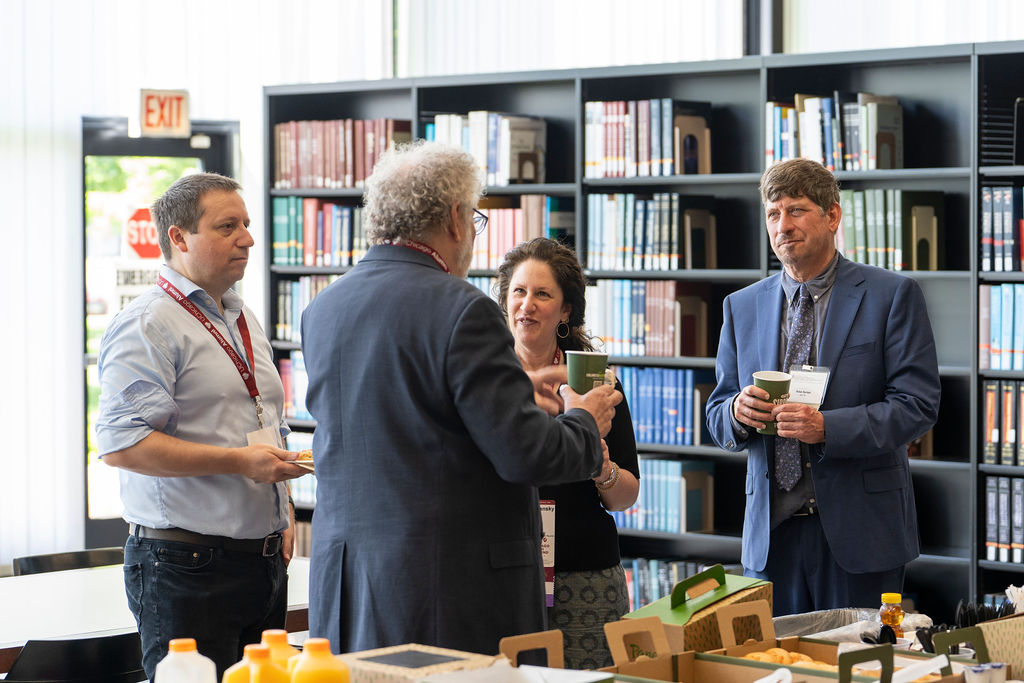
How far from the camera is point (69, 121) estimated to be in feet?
21.3

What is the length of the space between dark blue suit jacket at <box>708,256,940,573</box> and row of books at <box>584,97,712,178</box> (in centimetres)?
181

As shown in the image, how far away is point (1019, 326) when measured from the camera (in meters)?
4.63

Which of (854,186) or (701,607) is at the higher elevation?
(854,186)

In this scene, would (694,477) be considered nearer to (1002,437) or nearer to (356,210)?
(1002,437)

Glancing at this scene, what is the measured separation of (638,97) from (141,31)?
2697 millimetres

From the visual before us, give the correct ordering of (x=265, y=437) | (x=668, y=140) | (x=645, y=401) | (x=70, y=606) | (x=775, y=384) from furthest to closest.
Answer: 1. (x=645, y=401)
2. (x=668, y=140)
3. (x=70, y=606)
4. (x=775, y=384)
5. (x=265, y=437)

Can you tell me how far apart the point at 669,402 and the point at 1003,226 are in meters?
1.48

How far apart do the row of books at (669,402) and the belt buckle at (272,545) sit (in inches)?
98.3

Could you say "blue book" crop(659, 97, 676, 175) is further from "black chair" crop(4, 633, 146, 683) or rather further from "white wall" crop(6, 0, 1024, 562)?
"black chair" crop(4, 633, 146, 683)

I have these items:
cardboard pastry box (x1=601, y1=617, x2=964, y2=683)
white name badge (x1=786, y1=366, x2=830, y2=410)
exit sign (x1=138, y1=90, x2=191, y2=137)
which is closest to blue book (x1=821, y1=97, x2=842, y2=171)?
white name badge (x1=786, y1=366, x2=830, y2=410)

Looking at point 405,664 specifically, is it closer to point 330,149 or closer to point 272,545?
point 272,545

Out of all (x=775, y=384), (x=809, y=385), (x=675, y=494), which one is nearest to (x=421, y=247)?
(x=775, y=384)

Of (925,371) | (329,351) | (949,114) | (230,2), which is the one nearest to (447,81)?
(230,2)

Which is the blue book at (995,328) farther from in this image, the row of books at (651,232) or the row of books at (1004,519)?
the row of books at (651,232)
